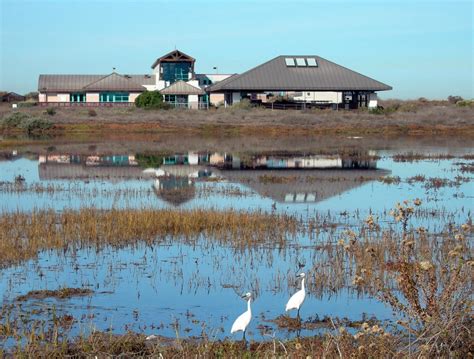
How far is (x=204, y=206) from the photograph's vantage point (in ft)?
70.1

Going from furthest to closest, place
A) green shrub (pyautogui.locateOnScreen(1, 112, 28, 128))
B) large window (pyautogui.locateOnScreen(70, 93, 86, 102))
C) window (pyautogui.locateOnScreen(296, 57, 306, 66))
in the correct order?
large window (pyautogui.locateOnScreen(70, 93, 86, 102)) → window (pyautogui.locateOnScreen(296, 57, 306, 66)) → green shrub (pyautogui.locateOnScreen(1, 112, 28, 128))

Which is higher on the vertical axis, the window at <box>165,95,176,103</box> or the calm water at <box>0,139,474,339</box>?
the window at <box>165,95,176,103</box>

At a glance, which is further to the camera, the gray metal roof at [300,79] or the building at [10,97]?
the building at [10,97]

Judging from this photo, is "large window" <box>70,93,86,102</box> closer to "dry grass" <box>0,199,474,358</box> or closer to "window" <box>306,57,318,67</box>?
"window" <box>306,57,318,67</box>

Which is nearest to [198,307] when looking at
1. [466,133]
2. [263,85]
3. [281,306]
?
[281,306]

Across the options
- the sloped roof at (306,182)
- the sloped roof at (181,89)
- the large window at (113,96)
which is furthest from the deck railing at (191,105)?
the sloped roof at (306,182)

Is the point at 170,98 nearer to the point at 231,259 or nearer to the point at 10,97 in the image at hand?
the point at 10,97

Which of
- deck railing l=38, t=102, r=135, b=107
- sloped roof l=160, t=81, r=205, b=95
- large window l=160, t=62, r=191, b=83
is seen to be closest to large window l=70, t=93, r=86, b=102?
deck railing l=38, t=102, r=135, b=107

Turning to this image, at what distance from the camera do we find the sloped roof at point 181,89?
249 feet

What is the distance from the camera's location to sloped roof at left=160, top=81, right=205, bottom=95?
75.8 meters

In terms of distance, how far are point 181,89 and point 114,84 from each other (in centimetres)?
921

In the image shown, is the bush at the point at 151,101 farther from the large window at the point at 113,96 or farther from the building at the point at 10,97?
the building at the point at 10,97

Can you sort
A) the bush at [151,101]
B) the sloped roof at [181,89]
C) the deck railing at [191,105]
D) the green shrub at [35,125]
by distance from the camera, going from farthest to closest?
the sloped roof at [181,89] → the deck railing at [191,105] → the bush at [151,101] → the green shrub at [35,125]

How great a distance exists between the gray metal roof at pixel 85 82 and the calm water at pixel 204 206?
137 feet
